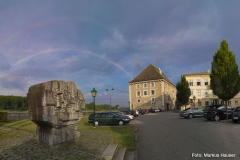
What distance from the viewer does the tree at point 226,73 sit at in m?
22.2

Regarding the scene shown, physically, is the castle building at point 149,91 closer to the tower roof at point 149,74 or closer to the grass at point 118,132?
the tower roof at point 149,74

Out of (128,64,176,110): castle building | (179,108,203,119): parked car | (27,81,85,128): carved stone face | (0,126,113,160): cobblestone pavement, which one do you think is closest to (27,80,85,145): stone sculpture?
(27,81,85,128): carved stone face

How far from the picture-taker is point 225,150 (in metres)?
8.07

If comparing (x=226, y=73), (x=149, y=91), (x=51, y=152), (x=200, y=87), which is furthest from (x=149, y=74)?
(x=51, y=152)

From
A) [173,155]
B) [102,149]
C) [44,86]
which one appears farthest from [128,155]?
[44,86]

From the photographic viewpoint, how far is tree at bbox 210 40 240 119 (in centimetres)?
2217

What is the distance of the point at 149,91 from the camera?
222 feet

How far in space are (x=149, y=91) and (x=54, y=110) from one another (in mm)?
60016

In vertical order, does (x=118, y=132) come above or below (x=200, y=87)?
below

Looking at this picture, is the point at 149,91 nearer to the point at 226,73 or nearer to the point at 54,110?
the point at 226,73

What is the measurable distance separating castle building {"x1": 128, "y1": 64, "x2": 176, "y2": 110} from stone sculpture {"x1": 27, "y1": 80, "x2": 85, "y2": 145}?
56.6m

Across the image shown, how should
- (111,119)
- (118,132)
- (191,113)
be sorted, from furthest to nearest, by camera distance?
(191,113)
(111,119)
(118,132)

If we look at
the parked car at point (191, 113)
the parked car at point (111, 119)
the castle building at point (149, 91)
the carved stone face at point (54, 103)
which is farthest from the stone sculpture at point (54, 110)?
the castle building at point (149, 91)

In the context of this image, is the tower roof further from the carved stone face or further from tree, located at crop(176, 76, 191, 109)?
the carved stone face
